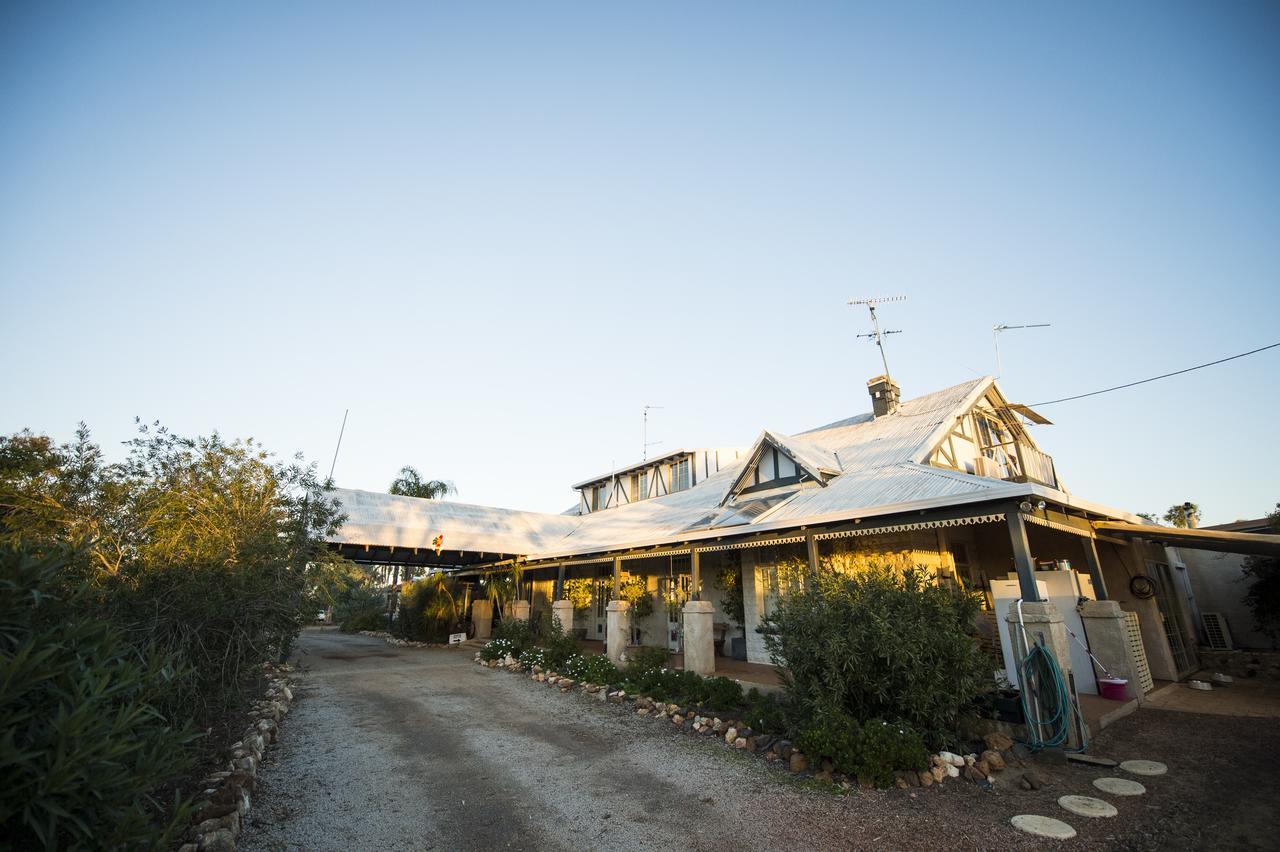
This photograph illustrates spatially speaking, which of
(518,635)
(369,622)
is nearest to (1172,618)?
(518,635)

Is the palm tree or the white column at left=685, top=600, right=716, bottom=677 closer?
the white column at left=685, top=600, right=716, bottom=677

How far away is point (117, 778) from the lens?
8.79 ft

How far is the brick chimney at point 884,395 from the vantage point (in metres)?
17.4

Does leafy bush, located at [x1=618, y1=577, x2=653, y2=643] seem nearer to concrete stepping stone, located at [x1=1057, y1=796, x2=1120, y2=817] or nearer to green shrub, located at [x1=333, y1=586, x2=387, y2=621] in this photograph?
concrete stepping stone, located at [x1=1057, y1=796, x2=1120, y2=817]

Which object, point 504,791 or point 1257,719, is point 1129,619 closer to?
point 1257,719

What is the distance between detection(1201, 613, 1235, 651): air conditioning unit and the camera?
1549cm

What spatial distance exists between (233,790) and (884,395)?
1751 centimetres

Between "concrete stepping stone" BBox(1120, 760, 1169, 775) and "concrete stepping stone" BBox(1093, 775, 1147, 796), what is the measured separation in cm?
36

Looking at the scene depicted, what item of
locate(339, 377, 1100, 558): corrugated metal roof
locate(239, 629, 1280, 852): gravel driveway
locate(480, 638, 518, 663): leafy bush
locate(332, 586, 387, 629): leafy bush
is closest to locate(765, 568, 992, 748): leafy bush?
locate(239, 629, 1280, 852): gravel driveway

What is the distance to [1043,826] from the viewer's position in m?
4.88

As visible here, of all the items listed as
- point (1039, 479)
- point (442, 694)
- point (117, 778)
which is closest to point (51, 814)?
point (117, 778)

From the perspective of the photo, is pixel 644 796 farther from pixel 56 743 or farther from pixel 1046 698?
pixel 1046 698

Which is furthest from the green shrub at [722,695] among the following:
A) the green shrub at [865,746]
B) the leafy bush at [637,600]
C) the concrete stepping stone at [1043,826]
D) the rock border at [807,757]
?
the leafy bush at [637,600]

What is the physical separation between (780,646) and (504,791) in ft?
13.1
